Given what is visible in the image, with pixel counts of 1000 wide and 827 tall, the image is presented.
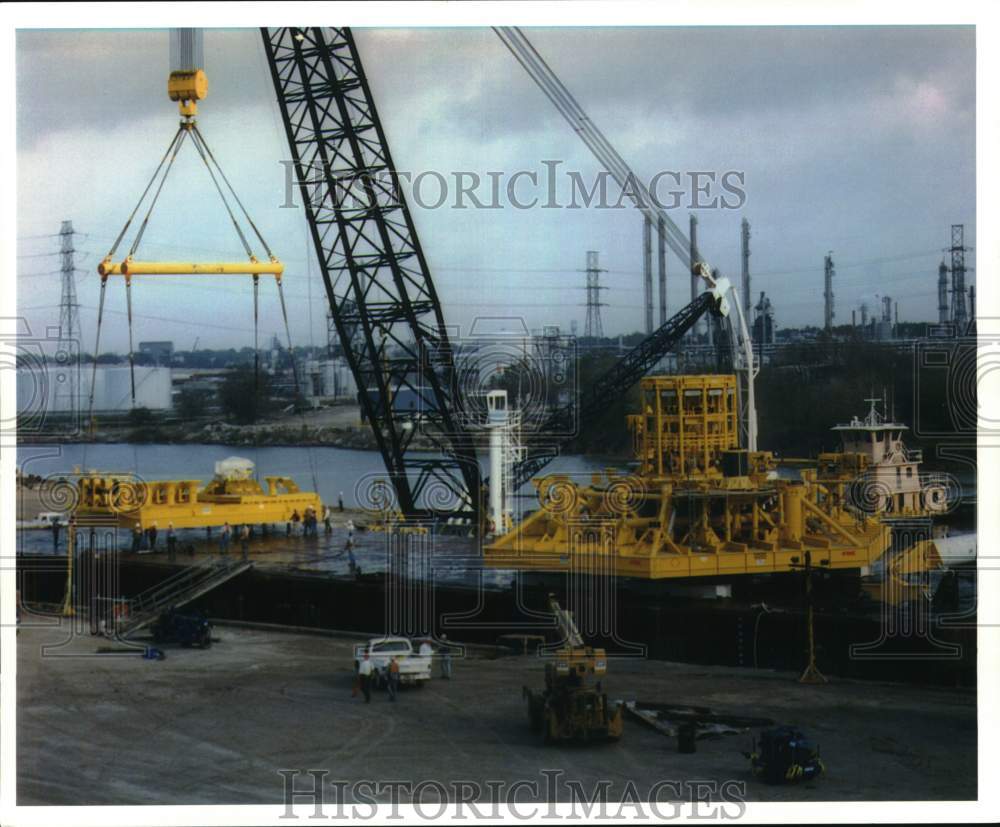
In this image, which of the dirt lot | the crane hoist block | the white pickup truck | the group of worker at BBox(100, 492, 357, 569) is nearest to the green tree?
the group of worker at BBox(100, 492, 357, 569)

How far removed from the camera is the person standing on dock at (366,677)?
393 inches

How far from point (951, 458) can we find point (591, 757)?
3.25 meters

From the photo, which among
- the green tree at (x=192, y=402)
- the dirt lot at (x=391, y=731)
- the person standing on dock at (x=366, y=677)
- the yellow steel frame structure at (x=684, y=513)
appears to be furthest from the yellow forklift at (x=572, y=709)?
the green tree at (x=192, y=402)

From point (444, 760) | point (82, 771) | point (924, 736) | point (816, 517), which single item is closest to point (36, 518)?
point (82, 771)

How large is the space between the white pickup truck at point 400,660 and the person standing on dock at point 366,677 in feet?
0.12

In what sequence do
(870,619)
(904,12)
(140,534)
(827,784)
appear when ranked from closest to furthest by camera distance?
1. (827,784)
2. (904,12)
3. (870,619)
4. (140,534)

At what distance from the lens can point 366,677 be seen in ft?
32.9

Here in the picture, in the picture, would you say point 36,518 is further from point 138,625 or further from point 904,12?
point 904,12

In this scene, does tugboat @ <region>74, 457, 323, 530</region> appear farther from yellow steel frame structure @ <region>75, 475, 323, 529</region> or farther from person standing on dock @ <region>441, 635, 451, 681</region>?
person standing on dock @ <region>441, 635, 451, 681</region>

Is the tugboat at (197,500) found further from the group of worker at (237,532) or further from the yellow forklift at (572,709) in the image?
the yellow forklift at (572,709)

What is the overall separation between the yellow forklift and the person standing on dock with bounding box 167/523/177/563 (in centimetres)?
308

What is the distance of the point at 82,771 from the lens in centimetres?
959

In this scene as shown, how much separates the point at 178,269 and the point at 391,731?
3.33m

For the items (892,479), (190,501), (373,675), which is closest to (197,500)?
(190,501)
